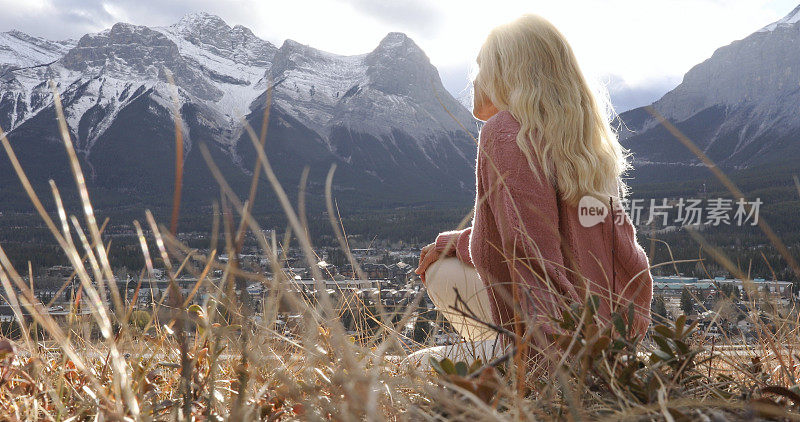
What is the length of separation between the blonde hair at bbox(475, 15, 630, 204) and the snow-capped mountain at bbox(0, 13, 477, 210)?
7046 cm

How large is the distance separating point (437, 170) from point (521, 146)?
301 ft

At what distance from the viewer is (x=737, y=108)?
90688mm

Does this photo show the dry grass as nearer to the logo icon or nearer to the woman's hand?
the logo icon

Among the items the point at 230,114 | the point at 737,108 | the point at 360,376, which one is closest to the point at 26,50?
the point at 230,114

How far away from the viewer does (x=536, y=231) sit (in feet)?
4.36

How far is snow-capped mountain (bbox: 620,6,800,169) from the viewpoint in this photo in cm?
7788

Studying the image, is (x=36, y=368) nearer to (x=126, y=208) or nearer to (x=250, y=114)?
(x=126, y=208)

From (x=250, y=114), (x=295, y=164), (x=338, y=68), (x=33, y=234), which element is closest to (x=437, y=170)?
(x=295, y=164)

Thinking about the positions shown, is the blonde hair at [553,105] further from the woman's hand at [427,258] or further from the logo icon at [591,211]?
the woman's hand at [427,258]

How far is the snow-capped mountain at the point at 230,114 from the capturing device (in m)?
82.6

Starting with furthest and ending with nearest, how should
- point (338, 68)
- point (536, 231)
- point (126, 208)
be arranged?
1. point (338, 68)
2. point (126, 208)
3. point (536, 231)

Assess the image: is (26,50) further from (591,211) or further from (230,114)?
(591,211)

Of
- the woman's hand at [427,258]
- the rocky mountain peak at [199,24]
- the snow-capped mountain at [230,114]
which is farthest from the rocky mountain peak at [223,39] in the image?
the woman's hand at [427,258]

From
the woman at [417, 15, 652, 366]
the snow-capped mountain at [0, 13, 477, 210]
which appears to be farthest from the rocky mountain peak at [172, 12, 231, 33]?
the woman at [417, 15, 652, 366]
